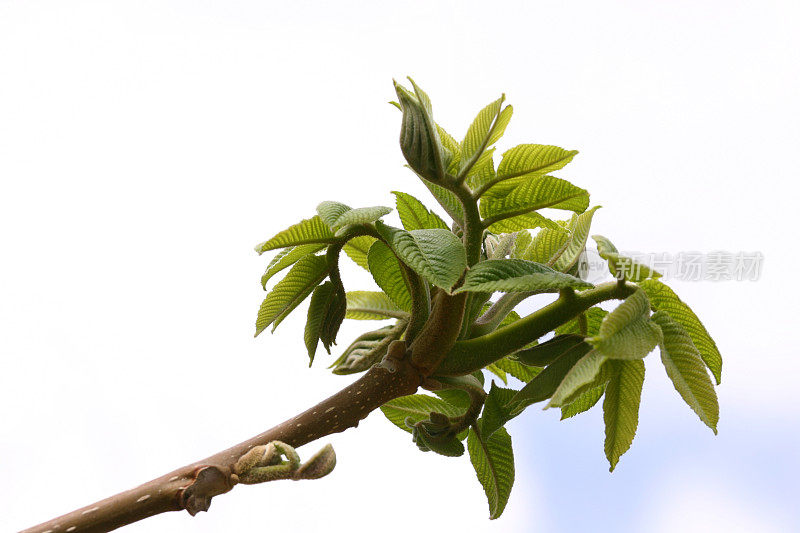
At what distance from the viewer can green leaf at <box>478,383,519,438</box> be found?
0.62 m

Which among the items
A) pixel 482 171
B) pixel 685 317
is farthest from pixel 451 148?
pixel 685 317

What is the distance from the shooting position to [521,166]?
0.58 metres

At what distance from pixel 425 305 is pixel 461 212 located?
88mm

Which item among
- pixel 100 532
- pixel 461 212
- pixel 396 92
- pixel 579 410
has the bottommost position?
pixel 579 410

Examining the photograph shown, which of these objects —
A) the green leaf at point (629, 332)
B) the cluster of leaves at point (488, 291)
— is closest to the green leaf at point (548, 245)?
the cluster of leaves at point (488, 291)

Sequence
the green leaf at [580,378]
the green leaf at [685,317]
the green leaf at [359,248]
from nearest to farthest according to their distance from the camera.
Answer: the green leaf at [580,378]
the green leaf at [685,317]
the green leaf at [359,248]

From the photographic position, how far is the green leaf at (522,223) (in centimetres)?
64

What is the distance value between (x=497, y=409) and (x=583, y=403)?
3.6 inches

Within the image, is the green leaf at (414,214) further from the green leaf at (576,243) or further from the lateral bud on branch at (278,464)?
the lateral bud on branch at (278,464)

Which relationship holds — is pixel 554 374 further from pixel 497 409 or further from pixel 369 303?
pixel 369 303

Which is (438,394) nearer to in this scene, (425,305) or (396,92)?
(425,305)

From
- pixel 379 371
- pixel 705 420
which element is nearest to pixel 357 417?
pixel 379 371

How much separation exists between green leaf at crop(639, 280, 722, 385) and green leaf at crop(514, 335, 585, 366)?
0.07 meters

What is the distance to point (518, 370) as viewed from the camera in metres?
0.72
